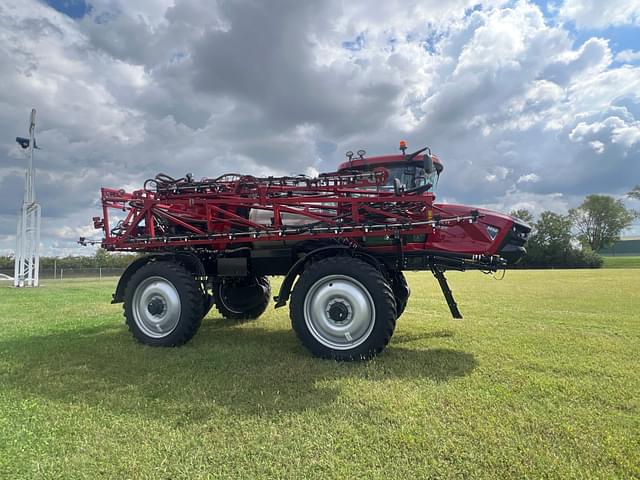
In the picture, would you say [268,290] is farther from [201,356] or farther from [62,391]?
[62,391]

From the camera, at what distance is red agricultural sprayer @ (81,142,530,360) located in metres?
4.73

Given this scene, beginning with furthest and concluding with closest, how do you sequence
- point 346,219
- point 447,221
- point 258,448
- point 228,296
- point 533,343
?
point 228,296
point 533,343
point 346,219
point 447,221
point 258,448

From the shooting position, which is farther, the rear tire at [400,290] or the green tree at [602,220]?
the green tree at [602,220]

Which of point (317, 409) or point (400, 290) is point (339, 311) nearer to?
point (317, 409)

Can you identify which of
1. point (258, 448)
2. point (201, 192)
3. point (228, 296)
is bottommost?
point (258, 448)

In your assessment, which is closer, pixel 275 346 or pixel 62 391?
pixel 62 391

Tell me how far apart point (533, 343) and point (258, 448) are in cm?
447

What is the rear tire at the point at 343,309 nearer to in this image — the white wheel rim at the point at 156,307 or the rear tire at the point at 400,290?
the rear tire at the point at 400,290

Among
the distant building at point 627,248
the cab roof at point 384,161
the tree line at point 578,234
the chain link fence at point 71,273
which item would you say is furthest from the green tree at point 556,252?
the distant building at point 627,248

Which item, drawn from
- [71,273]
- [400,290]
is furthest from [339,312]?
[71,273]

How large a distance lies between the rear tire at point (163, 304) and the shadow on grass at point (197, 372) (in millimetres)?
219

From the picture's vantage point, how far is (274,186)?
5395 mm

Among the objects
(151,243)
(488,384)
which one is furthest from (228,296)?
(488,384)

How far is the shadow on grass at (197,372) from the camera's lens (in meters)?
3.32
